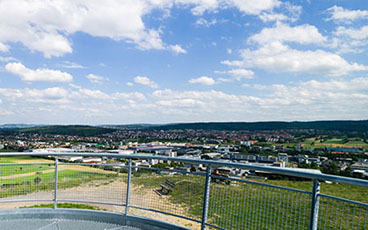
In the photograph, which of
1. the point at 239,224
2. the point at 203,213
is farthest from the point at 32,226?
the point at 239,224

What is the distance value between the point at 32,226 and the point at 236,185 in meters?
2.88

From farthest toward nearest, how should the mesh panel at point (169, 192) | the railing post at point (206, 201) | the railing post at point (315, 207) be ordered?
1. the mesh panel at point (169, 192)
2. the railing post at point (206, 201)
3. the railing post at point (315, 207)

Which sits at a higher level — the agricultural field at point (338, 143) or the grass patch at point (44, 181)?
the grass patch at point (44, 181)

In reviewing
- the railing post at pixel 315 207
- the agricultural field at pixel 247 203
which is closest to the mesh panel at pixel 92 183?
the agricultural field at pixel 247 203

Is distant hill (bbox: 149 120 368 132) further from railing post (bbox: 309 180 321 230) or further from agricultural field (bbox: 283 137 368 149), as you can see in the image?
railing post (bbox: 309 180 321 230)

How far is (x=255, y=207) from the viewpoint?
117 inches

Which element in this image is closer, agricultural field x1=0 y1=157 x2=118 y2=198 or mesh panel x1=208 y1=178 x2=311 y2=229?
mesh panel x1=208 y1=178 x2=311 y2=229

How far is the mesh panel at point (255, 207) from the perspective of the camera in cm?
268

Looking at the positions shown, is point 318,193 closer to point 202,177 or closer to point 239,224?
point 239,224

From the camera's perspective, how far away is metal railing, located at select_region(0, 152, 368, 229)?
246 cm

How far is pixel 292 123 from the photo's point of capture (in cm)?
10456

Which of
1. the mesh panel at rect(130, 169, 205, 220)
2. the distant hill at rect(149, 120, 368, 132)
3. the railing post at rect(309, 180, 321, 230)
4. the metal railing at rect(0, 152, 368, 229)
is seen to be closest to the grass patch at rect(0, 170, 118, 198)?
the metal railing at rect(0, 152, 368, 229)

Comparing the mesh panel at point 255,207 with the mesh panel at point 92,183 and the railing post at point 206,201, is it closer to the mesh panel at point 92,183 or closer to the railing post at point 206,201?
the railing post at point 206,201

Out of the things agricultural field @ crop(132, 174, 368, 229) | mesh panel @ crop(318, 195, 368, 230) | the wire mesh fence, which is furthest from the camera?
the wire mesh fence
